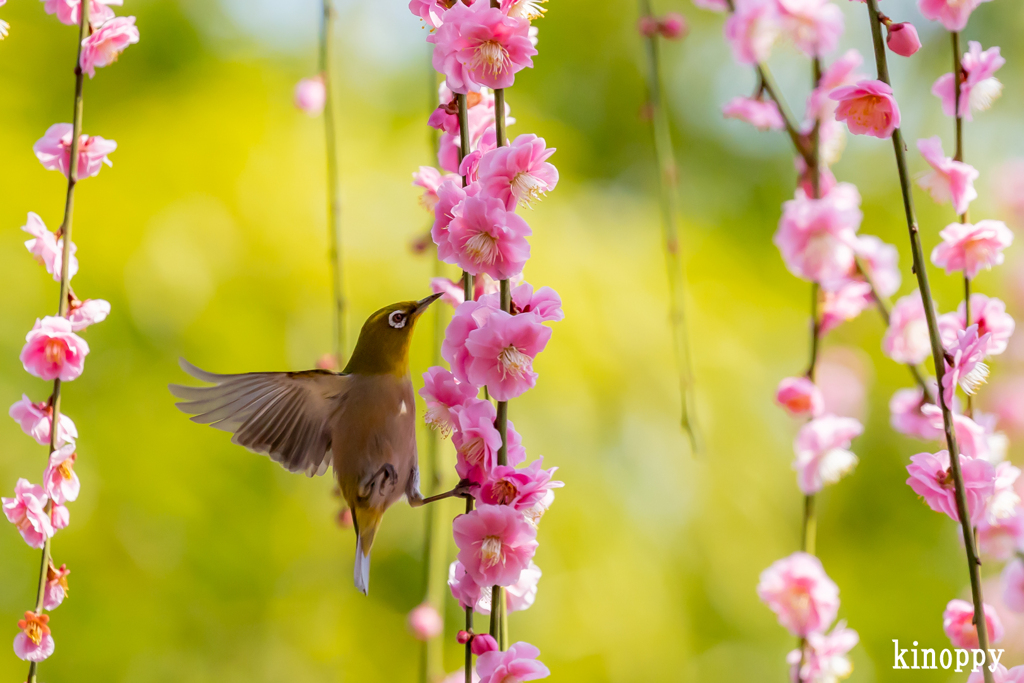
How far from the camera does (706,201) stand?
2.61 metres

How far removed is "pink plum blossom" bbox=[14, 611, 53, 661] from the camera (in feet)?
1.61

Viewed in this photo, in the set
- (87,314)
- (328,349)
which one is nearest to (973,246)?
(87,314)

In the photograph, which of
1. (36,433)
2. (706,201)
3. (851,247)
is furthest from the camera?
(706,201)

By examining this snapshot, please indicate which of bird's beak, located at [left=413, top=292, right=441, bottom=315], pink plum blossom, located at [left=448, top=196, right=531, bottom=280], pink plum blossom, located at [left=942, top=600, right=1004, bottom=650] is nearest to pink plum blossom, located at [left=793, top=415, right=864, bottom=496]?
pink plum blossom, located at [left=942, top=600, right=1004, bottom=650]

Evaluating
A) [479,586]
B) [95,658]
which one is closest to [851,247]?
[479,586]

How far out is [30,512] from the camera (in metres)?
0.51

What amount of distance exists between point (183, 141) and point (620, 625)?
1447 mm

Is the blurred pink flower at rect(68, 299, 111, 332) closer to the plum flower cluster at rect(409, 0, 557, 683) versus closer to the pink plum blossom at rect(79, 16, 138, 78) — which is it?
the pink plum blossom at rect(79, 16, 138, 78)

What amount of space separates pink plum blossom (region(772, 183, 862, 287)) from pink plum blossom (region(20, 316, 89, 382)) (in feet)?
2.02

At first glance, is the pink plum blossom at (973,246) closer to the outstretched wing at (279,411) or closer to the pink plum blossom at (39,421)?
the outstretched wing at (279,411)

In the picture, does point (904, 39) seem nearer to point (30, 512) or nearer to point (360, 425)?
point (360, 425)

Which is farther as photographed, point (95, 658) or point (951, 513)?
point (95, 658)

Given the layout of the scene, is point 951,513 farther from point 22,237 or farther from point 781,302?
point 781,302

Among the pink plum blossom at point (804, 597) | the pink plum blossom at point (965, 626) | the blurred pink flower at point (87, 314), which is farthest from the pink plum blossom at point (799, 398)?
the blurred pink flower at point (87, 314)
